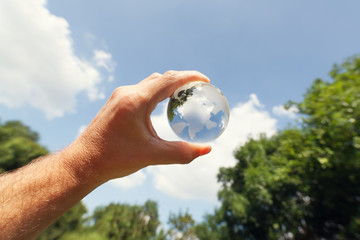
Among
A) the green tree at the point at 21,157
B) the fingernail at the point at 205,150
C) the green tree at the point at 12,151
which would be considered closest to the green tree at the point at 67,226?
the green tree at the point at 21,157

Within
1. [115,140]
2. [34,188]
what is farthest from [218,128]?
[34,188]

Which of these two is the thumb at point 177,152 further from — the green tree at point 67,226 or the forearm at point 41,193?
the green tree at point 67,226

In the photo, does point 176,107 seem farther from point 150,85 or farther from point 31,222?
point 31,222

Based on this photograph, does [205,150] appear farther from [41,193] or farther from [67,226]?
[67,226]

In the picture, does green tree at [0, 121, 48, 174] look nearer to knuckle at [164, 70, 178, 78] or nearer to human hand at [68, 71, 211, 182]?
human hand at [68, 71, 211, 182]

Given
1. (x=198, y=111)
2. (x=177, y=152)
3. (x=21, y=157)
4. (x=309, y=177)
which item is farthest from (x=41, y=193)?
(x=21, y=157)

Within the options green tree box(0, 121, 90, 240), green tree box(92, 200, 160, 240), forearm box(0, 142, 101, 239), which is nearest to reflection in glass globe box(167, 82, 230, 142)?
forearm box(0, 142, 101, 239)
